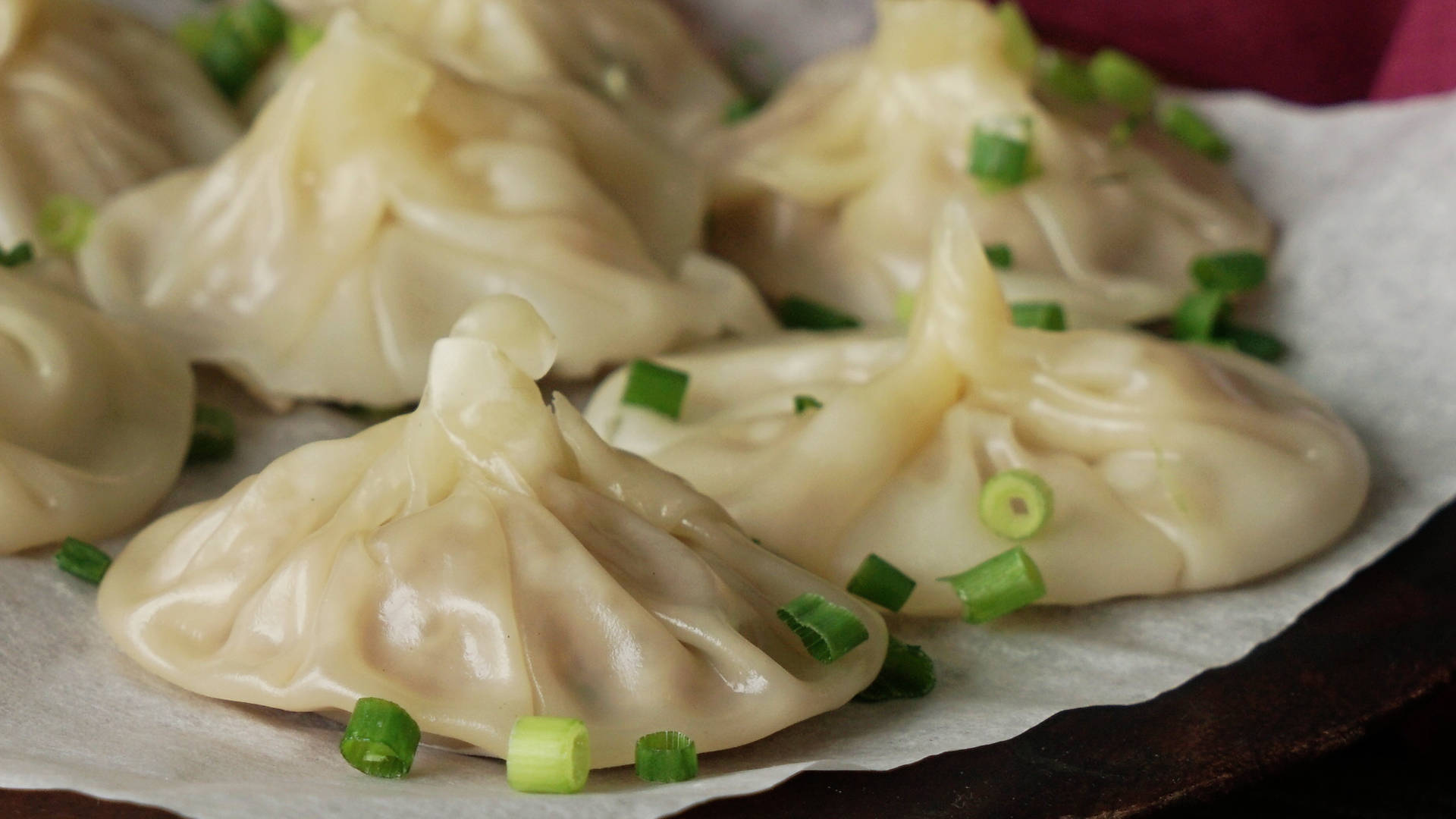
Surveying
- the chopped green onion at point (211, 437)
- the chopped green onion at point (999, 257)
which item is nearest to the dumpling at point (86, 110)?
the chopped green onion at point (211, 437)

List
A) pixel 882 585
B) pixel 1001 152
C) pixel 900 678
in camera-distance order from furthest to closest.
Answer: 1. pixel 1001 152
2. pixel 882 585
3. pixel 900 678

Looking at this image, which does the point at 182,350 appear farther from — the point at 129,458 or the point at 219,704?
the point at 219,704

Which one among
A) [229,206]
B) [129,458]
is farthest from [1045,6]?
[129,458]

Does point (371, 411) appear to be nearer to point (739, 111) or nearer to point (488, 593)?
point (488, 593)


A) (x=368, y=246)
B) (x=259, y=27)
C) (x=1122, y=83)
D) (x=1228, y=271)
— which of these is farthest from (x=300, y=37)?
(x=1228, y=271)

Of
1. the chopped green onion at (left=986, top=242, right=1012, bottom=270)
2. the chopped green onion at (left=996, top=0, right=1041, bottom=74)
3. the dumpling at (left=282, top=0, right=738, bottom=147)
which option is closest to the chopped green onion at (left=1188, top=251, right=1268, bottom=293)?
the chopped green onion at (left=986, top=242, right=1012, bottom=270)

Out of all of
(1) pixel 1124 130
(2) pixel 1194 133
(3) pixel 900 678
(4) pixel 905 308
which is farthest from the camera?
(2) pixel 1194 133

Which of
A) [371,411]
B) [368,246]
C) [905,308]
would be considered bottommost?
[371,411]
